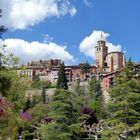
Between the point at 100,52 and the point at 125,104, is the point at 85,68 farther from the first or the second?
the point at 125,104

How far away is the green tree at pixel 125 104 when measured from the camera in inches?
1202

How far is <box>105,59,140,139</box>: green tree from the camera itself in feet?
100

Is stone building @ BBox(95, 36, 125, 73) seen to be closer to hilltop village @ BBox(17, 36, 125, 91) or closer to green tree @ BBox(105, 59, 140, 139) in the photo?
hilltop village @ BBox(17, 36, 125, 91)

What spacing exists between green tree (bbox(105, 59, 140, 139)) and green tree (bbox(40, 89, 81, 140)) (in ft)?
9.88

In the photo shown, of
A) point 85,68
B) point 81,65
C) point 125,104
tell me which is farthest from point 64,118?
point 81,65

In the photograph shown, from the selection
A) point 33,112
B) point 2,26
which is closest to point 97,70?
point 33,112

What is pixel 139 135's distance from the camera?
3434 centimetres

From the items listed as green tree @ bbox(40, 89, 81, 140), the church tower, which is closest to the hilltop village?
the church tower

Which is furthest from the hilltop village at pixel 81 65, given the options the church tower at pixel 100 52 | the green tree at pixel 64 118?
the green tree at pixel 64 118

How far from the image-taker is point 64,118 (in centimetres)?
3238

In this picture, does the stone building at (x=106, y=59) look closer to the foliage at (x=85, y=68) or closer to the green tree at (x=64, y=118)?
the foliage at (x=85, y=68)

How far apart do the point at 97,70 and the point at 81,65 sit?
11.4 meters

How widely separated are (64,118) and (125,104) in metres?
5.21

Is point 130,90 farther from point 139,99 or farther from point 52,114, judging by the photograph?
point 52,114
